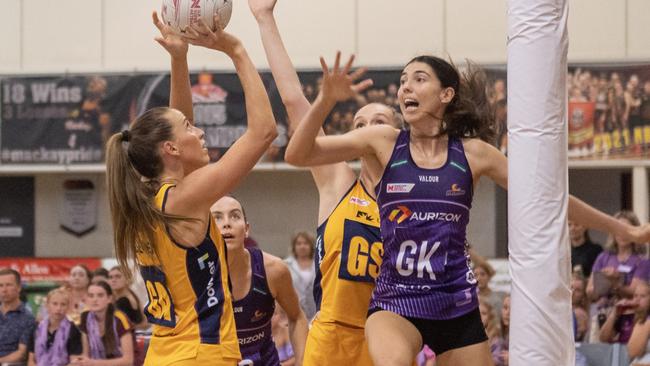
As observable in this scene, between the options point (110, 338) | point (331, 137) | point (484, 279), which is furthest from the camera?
point (484, 279)

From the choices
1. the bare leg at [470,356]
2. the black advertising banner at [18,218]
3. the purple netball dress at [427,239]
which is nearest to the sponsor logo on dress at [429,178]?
the purple netball dress at [427,239]

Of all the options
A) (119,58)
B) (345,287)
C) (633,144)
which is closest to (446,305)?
(345,287)

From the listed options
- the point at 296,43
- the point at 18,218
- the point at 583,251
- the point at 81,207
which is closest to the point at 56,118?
the point at 81,207

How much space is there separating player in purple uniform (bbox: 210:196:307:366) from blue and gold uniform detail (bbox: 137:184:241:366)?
1.35 meters

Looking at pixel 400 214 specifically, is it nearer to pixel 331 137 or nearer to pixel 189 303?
pixel 331 137

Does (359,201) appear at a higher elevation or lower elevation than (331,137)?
lower

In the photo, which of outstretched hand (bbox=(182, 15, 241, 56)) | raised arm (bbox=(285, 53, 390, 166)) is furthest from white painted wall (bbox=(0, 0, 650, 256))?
outstretched hand (bbox=(182, 15, 241, 56))

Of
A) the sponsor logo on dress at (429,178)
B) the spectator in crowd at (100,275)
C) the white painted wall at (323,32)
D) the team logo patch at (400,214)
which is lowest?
the spectator in crowd at (100,275)

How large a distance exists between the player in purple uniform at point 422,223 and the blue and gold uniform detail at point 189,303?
612 mm

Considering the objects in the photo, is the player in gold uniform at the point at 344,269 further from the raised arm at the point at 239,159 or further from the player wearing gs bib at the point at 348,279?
the raised arm at the point at 239,159

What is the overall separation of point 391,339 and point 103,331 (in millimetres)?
4937

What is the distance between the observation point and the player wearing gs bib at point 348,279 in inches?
198

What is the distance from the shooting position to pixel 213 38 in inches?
169

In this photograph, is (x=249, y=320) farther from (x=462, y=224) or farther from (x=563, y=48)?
(x=563, y=48)
